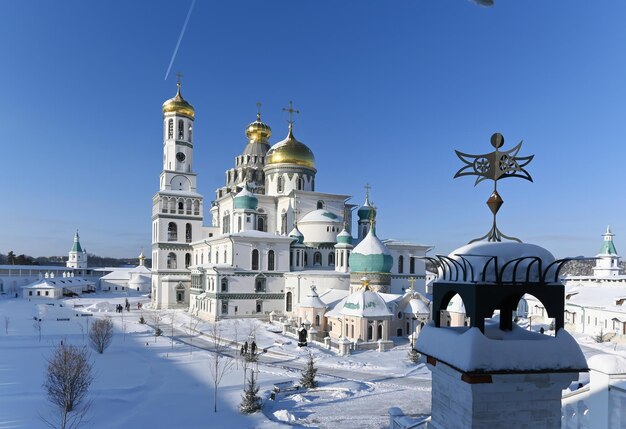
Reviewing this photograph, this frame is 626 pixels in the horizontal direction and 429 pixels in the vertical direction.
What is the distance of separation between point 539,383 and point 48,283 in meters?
69.7

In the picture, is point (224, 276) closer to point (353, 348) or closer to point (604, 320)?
point (353, 348)

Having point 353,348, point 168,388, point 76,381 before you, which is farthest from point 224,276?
point 76,381

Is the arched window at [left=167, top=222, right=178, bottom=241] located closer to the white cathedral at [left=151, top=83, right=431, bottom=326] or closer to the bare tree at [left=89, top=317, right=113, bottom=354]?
the white cathedral at [left=151, top=83, right=431, bottom=326]

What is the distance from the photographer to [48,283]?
59875 mm

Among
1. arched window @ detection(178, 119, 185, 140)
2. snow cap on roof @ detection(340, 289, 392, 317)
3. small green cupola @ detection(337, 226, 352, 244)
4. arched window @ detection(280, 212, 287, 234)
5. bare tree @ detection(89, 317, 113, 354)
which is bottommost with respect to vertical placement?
bare tree @ detection(89, 317, 113, 354)

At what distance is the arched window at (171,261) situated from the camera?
43125 millimetres

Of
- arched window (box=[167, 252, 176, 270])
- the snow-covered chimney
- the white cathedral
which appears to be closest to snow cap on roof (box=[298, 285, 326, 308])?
the white cathedral

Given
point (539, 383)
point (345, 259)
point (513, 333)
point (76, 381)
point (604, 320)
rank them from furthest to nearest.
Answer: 1. point (345, 259)
2. point (604, 320)
3. point (76, 381)
4. point (513, 333)
5. point (539, 383)

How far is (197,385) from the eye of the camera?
54.4 ft

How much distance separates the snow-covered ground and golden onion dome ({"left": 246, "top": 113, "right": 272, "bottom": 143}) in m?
31.3

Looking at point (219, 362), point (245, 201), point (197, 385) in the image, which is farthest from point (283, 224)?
point (197, 385)

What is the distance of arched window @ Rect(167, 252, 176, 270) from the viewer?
43.1m

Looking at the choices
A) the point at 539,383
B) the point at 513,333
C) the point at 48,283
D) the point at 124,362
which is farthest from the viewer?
the point at 48,283

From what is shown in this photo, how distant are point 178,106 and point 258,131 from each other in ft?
39.6
